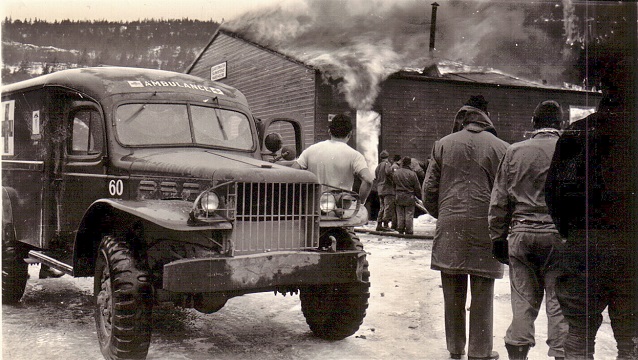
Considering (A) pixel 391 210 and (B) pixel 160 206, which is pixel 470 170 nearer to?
(B) pixel 160 206

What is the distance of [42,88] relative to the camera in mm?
6008

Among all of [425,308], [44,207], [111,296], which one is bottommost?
[425,308]

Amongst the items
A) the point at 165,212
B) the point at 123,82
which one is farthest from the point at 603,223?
the point at 123,82

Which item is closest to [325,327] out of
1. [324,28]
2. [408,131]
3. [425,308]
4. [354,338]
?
[354,338]

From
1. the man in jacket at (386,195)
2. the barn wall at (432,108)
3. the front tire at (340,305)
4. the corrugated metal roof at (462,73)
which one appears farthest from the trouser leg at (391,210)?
the front tire at (340,305)

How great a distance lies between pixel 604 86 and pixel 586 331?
1.36m

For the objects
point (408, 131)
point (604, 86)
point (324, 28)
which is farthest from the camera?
point (324, 28)

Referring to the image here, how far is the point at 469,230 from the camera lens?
178 inches

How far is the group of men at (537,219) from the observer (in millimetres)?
3305

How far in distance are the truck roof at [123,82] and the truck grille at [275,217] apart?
1.74 meters

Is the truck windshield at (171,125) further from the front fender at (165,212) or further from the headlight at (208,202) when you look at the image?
the headlight at (208,202)

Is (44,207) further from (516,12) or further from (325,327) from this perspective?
(516,12)

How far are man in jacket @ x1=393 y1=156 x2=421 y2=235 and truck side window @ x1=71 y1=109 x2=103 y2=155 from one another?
26.7 feet

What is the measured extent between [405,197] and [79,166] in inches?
331
